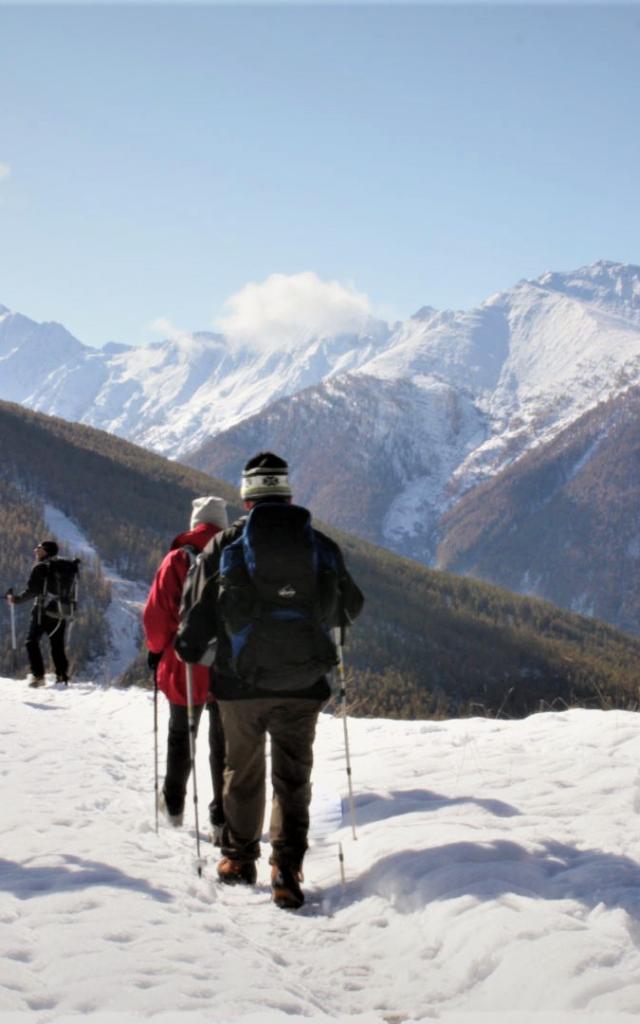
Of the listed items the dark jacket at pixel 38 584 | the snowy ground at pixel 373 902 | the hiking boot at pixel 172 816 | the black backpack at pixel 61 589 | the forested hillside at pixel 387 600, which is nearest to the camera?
the snowy ground at pixel 373 902

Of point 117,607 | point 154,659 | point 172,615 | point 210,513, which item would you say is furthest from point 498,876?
point 117,607

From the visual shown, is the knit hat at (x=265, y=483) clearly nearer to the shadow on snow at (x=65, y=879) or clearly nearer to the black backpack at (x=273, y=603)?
the black backpack at (x=273, y=603)

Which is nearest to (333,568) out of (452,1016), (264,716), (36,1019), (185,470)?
(264,716)

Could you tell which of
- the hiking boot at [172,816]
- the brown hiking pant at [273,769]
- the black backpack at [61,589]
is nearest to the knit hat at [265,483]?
the brown hiking pant at [273,769]

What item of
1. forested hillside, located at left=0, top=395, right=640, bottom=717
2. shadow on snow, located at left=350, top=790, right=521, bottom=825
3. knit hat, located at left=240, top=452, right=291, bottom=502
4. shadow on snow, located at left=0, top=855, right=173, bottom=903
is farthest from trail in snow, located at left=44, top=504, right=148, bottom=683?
knit hat, located at left=240, top=452, right=291, bottom=502

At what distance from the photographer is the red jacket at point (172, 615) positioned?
807 centimetres

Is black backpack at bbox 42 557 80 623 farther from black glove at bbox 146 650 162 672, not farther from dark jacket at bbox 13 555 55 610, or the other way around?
black glove at bbox 146 650 162 672

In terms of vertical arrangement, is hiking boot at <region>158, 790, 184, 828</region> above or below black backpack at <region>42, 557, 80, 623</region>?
below

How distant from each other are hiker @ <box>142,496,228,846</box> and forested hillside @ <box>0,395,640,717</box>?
10535 cm

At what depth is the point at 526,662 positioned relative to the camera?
166250 mm

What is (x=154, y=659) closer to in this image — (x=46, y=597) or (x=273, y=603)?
(x=273, y=603)

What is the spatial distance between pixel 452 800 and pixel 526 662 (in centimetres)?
16486

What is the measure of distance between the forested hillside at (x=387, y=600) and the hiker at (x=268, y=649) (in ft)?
351

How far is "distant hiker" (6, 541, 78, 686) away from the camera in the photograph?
17688 mm
